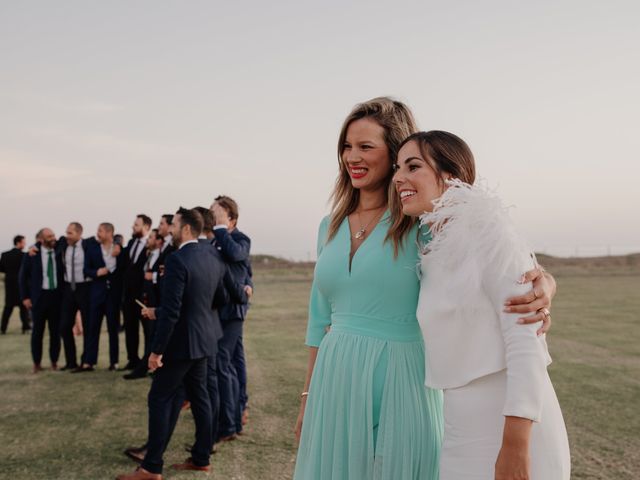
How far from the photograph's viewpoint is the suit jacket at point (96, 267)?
8820 millimetres

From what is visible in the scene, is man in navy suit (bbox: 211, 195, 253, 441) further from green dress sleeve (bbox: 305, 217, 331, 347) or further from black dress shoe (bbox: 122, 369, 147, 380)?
green dress sleeve (bbox: 305, 217, 331, 347)

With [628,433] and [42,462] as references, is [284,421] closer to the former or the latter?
[42,462]

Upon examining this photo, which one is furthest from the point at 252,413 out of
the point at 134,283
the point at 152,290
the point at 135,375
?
the point at 134,283

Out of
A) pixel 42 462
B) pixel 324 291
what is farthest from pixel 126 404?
pixel 324 291

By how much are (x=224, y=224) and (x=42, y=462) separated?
258 cm

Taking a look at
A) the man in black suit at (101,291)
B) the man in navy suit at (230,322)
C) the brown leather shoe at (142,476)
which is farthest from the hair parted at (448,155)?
the man in black suit at (101,291)

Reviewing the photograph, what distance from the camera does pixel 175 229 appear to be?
4.75 metres

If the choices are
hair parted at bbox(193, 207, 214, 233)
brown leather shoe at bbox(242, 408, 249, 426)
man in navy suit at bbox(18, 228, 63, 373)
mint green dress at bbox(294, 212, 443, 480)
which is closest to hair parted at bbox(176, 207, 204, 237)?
hair parted at bbox(193, 207, 214, 233)

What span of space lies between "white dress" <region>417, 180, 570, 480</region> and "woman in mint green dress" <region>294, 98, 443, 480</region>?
0.76 ft

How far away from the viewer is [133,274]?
8.75 m

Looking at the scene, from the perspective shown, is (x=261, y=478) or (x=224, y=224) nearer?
(x=261, y=478)

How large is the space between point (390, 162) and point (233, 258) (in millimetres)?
3385

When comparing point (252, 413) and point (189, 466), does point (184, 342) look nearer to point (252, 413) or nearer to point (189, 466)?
point (189, 466)

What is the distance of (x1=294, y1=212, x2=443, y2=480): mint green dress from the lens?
6.77 feet
